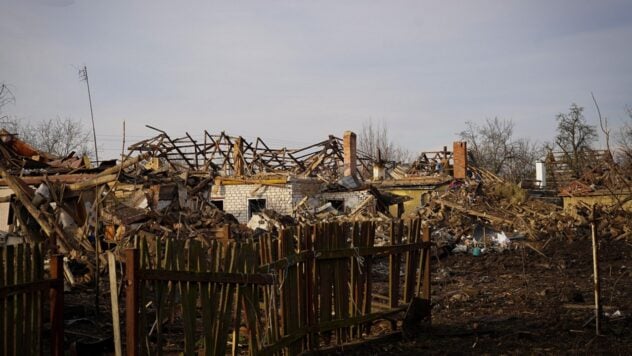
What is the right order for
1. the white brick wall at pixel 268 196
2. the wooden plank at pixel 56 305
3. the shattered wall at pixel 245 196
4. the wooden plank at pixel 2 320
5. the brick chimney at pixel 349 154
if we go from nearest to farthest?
1. the wooden plank at pixel 2 320
2. the wooden plank at pixel 56 305
3. the white brick wall at pixel 268 196
4. the shattered wall at pixel 245 196
5. the brick chimney at pixel 349 154

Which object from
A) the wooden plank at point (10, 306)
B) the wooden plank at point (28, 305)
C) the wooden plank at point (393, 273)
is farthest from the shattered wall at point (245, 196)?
the wooden plank at point (10, 306)

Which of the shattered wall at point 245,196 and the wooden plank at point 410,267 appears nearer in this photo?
the wooden plank at point 410,267

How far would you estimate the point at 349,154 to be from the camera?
1297 inches

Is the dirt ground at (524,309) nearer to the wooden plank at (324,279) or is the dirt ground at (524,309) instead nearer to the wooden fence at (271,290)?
the wooden fence at (271,290)

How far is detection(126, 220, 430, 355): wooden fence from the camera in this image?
5.29m

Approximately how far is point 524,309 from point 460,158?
24.6m

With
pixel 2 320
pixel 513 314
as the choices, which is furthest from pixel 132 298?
pixel 513 314

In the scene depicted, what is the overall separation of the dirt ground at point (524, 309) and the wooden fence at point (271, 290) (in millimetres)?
689

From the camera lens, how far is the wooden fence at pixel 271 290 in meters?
5.29

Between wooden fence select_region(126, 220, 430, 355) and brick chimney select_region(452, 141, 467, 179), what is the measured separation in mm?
26363

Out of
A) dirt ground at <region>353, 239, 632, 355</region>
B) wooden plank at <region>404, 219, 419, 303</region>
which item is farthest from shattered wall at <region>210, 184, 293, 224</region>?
wooden plank at <region>404, 219, 419, 303</region>

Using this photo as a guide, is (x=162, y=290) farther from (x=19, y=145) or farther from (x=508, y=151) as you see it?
(x=508, y=151)

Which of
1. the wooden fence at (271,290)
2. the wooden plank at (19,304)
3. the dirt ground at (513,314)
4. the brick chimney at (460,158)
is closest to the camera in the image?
the wooden plank at (19,304)

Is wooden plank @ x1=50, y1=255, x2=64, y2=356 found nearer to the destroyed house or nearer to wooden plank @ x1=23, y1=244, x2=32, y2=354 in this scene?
wooden plank @ x1=23, y1=244, x2=32, y2=354
